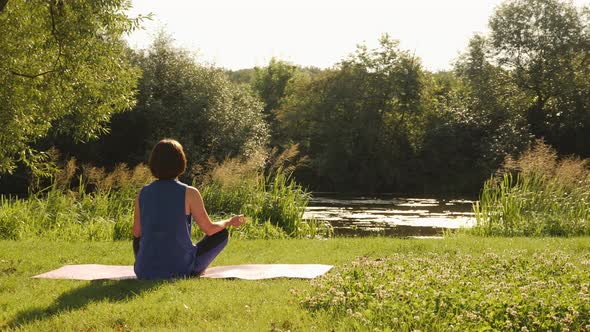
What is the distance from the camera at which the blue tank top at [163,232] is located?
23.7ft

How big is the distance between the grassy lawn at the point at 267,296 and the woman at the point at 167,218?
36 centimetres

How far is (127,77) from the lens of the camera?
12734 millimetres

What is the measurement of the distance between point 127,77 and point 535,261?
8.27 meters

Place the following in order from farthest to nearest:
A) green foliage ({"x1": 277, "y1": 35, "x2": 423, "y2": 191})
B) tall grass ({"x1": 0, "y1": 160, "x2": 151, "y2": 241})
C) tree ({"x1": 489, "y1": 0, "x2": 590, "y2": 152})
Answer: green foliage ({"x1": 277, "y1": 35, "x2": 423, "y2": 191}), tree ({"x1": 489, "y1": 0, "x2": 590, "y2": 152}), tall grass ({"x1": 0, "y1": 160, "x2": 151, "y2": 241})

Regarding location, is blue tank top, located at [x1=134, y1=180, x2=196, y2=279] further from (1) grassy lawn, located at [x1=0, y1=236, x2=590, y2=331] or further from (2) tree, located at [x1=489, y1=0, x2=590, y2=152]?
(2) tree, located at [x1=489, y1=0, x2=590, y2=152]

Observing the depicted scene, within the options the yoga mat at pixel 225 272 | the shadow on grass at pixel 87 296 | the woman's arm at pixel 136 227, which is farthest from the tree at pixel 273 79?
the shadow on grass at pixel 87 296

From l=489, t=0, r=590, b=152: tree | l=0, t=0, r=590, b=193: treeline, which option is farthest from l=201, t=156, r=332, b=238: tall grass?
l=489, t=0, r=590, b=152: tree

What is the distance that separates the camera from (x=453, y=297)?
5812 mm

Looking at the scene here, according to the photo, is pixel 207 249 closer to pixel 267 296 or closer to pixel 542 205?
pixel 267 296

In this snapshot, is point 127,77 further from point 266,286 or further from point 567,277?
point 567,277

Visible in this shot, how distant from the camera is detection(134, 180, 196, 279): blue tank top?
23.7ft

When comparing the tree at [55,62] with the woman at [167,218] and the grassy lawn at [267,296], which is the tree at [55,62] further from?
the woman at [167,218]

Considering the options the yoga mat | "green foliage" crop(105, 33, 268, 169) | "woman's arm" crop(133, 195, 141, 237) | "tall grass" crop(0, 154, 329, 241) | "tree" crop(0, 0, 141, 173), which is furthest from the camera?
"green foliage" crop(105, 33, 268, 169)

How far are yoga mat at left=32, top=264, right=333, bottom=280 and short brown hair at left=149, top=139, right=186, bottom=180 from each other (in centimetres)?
131
